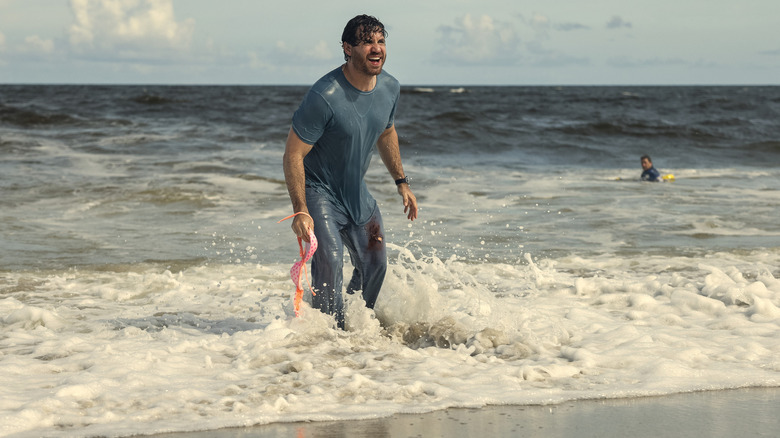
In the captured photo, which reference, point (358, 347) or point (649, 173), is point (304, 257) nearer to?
point (358, 347)

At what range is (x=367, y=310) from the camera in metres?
5.07

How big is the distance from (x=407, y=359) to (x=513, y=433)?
4.10ft

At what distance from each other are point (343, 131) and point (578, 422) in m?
1.94

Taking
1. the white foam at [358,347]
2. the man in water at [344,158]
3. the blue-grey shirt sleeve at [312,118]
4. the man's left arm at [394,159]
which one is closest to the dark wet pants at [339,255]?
the man in water at [344,158]

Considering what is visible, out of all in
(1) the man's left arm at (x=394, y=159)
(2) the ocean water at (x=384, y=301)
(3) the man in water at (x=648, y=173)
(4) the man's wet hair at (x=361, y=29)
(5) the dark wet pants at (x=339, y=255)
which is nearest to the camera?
(2) the ocean water at (x=384, y=301)

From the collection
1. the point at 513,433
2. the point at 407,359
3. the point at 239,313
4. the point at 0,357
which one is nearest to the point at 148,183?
the point at 239,313

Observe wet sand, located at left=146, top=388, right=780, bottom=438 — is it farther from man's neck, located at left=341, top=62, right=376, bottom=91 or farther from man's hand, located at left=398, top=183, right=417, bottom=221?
man's neck, located at left=341, top=62, right=376, bottom=91

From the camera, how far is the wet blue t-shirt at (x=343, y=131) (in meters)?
4.33

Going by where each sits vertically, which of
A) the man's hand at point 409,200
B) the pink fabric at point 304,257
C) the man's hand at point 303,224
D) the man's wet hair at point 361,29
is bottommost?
the pink fabric at point 304,257

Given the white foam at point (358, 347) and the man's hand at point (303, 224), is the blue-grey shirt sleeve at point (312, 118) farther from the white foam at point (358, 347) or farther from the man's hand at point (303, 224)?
the white foam at point (358, 347)

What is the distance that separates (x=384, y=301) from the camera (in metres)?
5.45

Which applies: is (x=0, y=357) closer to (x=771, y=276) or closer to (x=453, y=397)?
(x=453, y=397)

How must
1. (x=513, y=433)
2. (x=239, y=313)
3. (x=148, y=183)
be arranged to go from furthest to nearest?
(x=148, y=183), (x=239, y=313), (x=513, y=433)

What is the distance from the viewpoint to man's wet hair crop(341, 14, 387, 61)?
427cm
